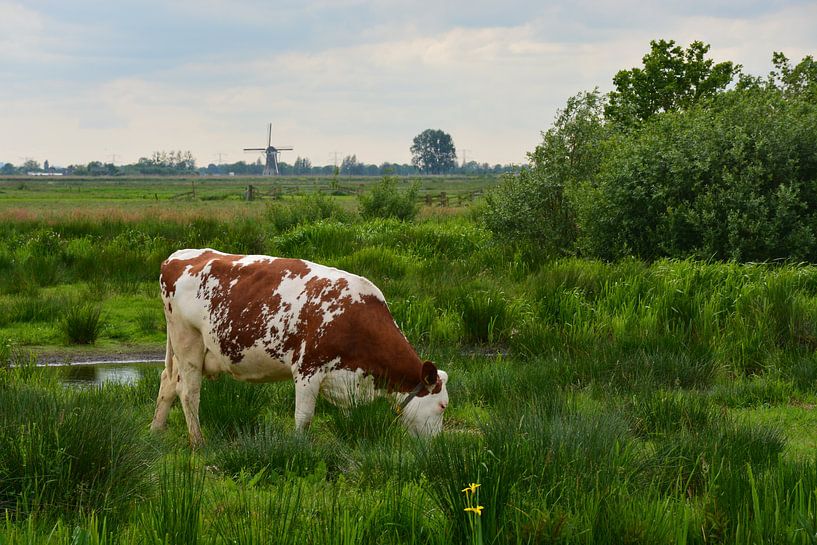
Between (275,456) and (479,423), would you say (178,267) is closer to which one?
(275,456)

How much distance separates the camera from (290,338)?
6.89 meters

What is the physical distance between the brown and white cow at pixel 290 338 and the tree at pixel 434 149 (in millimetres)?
174255

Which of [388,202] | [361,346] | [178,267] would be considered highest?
[388,202]

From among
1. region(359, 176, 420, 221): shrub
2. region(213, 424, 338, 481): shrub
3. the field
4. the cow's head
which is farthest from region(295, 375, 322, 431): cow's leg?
region(359, 176, 420, 221): shrub

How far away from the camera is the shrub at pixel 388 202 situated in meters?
26.8

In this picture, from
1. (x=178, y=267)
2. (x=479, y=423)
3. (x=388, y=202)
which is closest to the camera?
→ (x=479, y=423)

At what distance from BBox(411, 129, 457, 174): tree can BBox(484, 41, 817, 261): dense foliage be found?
16411cm

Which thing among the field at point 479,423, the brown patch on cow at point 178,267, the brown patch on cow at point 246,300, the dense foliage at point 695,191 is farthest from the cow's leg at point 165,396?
the dense foliage at point 695,191

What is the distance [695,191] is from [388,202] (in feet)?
45.2

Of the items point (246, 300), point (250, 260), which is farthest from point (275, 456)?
point (250, 260)

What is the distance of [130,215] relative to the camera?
22.4 meters

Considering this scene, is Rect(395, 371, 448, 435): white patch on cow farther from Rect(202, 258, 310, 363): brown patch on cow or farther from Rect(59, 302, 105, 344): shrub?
Rect(59, 302, 105, 344): shrub

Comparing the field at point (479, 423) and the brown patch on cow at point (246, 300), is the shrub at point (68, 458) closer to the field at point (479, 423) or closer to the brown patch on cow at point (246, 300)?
the field at point (479, 423)

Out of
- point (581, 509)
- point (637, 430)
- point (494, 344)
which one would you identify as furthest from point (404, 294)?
point (581, 509)
